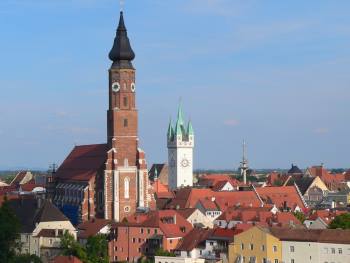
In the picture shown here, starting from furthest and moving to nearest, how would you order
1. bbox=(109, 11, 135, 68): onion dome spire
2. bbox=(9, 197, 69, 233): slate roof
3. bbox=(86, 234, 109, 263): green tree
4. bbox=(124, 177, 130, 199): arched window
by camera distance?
bbox=(109, 11, 135, 68): onion dome spire → bbox=(124, 177, 130, 199): arched window → bbox=(9, 197, 69, 233): slate roof → bbox=(86, 234, 109, 263): green tree

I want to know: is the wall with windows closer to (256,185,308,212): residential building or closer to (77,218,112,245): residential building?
(77,218,112,245): residential building

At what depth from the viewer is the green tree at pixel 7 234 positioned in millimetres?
43031

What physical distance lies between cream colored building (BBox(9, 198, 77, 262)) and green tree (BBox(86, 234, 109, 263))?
108 inches

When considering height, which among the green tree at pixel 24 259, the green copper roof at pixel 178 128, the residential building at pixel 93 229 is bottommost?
the green tree at pixel 24 259

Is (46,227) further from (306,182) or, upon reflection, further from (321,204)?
(306,182)

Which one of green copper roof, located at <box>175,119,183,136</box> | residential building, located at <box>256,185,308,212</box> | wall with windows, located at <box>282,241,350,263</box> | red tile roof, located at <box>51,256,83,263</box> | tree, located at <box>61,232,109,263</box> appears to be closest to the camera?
red tile roof, located at <box>51,256,83,263</box>

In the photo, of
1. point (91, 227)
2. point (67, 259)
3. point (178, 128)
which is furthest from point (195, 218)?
point (178, 128)

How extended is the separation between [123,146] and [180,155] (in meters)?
53.3

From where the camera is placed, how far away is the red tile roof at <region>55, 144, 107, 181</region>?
93.7 meters

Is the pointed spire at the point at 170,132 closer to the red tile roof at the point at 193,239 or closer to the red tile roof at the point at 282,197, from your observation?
the red tile roof at the point at 282,197

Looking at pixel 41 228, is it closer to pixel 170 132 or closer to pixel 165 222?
pixel 165 222

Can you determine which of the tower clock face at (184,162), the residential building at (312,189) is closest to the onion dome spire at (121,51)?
the residential building at (312,189)

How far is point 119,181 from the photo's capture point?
298ft

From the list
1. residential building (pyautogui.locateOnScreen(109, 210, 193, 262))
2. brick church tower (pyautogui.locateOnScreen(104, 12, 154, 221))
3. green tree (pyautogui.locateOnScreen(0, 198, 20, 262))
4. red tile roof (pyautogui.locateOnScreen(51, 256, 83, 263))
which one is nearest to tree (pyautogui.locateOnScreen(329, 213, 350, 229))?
residential building (pyautogui.locateOnScreen(109, 210, 193, 262))
